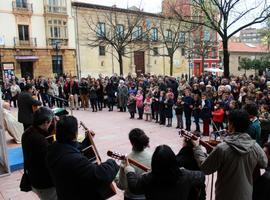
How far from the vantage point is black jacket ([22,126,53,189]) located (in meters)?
3.28

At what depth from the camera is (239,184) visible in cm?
291

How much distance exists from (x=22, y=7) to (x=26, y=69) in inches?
248

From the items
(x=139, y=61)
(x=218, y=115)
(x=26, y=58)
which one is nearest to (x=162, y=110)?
(x=218, y=115)

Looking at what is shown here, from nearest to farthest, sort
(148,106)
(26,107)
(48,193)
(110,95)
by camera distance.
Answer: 1. (48,193)
2. (26,107)
3. (148,106)
4. (110,95)

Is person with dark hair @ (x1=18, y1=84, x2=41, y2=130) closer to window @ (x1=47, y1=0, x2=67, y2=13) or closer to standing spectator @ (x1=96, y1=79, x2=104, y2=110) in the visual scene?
standing spectator @ (x1=96, y1=79, x2=104, y2=110)

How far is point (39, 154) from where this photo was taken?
3.28 m

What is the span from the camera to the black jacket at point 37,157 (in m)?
3.28

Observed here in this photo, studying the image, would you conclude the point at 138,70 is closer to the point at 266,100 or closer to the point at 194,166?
the point at 266,100

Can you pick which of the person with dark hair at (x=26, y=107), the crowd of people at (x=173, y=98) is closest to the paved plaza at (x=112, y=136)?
the crowd of people at (x=173, y=98)

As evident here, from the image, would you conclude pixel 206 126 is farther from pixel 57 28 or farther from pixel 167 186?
pixel 57 28

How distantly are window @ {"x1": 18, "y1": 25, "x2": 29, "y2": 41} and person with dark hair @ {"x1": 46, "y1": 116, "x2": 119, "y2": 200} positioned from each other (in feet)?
102

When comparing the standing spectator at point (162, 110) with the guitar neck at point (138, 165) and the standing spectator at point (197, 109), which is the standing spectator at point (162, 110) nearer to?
the standing spectator at point (197, 109)

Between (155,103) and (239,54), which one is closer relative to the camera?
(155,103)

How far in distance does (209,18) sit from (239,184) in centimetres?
1408
